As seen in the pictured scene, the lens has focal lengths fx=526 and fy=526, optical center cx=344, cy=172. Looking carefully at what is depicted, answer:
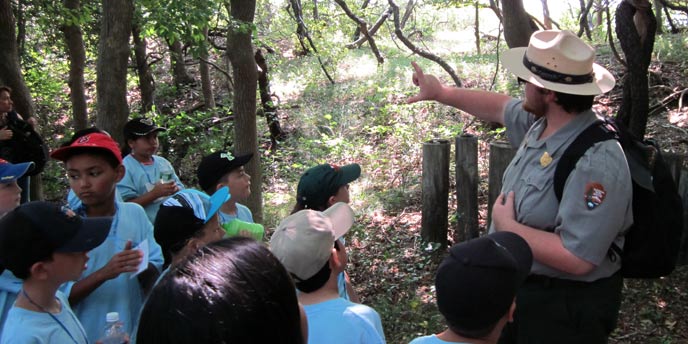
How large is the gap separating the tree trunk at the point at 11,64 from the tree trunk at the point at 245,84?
9.46 ft

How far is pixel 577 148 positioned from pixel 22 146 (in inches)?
219

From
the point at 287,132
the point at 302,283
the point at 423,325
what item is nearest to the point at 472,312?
the point at 302,283

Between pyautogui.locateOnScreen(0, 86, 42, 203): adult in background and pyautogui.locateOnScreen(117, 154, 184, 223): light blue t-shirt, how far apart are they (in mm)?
1890

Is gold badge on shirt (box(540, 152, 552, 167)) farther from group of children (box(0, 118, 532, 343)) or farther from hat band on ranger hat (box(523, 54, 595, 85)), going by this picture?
group of children (box(0, 118, 532, 343))

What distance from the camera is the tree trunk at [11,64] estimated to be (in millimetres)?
6465

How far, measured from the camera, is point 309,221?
6.81ft

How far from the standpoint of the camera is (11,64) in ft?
21.8

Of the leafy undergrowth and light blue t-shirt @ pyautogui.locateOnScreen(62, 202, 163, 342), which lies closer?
light blue t-shirt @ pyautogui.locateOnScreen(62, 202, 163, 342)

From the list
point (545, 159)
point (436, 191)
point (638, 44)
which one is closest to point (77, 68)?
point (436, 191)

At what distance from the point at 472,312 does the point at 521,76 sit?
1.15 m

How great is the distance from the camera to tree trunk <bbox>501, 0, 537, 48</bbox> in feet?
19.4

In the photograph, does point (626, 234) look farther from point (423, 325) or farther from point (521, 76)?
point (423, 325)

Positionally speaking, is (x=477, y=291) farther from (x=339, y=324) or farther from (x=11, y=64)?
(x=11, y=64)

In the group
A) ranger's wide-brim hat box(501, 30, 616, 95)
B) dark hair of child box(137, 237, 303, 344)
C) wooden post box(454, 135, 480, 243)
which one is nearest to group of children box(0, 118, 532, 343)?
dark hair of child box(137, 237, 303, 344)
